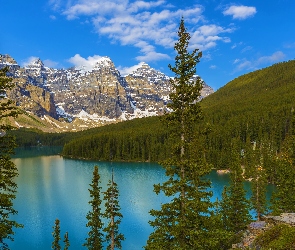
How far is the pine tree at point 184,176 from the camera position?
17156 millimetres

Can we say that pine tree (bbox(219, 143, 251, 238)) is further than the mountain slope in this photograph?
No

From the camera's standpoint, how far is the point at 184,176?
18094 millimetres

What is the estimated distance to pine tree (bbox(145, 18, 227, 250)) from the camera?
17.2 meters

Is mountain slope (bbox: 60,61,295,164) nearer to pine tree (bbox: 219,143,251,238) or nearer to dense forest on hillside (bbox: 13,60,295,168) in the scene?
dense forest on hillside (bbox: 13,60,295,168)

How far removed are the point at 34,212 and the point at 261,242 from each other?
61.2m

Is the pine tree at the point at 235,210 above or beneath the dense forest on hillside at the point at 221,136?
beneath

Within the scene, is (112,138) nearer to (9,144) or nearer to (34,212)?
(34,212)

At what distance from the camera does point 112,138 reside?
7569 inches

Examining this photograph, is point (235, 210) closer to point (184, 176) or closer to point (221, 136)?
point (184, 176)

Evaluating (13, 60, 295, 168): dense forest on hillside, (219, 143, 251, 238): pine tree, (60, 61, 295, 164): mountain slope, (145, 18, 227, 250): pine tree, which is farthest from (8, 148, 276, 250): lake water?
(13, 60, 295, 168): dense forest on hillside

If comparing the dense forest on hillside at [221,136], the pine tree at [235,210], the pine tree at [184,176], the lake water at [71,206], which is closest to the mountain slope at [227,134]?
the dense forest on hillside at [221,136]

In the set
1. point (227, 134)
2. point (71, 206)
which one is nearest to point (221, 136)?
point (227, 134)

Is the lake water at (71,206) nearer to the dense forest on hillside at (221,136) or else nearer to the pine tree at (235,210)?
the pine tree at (235,210)

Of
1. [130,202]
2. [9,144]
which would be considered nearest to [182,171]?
[9,144]
